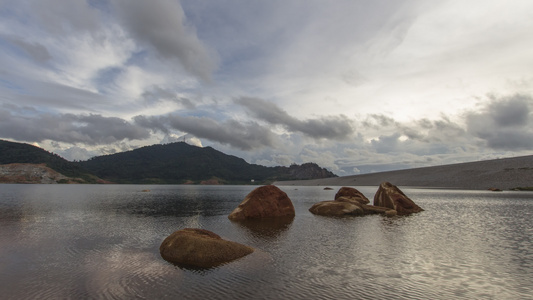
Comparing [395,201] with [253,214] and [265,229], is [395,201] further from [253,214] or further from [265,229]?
[265,229]

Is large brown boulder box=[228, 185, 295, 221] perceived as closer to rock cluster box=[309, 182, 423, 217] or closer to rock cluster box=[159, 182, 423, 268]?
rock cluster box=[159, 182, 423, 268]

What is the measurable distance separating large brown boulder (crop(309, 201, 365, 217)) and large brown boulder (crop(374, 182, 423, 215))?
6.50m

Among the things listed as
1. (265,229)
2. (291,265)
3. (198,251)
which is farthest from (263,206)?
(291,265)

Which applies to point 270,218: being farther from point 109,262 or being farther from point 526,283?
point 526,283

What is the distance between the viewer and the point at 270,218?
1531 inches

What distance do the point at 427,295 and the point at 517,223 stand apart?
1129 inches

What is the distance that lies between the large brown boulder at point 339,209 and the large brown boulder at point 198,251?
2442 centimetres

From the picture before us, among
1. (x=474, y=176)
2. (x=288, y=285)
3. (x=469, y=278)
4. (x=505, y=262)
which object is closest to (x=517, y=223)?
(x=505, y=262)

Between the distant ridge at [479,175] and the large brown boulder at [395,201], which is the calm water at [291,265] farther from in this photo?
the distant ridge at [479,175]

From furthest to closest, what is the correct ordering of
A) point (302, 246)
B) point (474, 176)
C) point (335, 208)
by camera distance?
point (474, 176) < point (335, 208) < point (302, 246)

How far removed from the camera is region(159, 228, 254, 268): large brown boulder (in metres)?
17.2

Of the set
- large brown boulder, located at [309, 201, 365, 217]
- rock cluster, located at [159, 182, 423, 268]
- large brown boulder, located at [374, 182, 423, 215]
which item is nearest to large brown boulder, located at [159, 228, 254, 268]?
rock cluster, located at [159, 182, 423, 268]

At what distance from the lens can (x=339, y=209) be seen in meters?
41.8

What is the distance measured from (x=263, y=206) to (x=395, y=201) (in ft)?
73.2
